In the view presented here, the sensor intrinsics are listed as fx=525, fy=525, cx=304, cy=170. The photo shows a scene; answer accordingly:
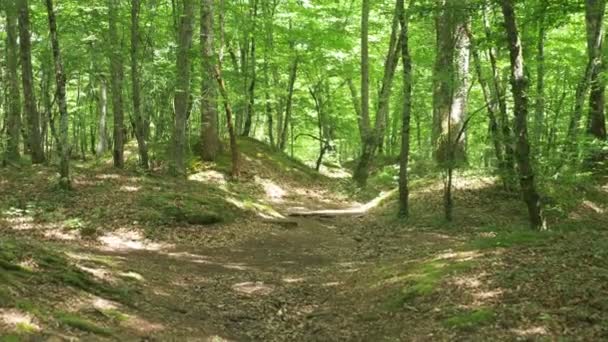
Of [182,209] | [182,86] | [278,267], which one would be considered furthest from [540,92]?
[182,86]

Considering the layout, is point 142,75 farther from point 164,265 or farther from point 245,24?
point 164,265

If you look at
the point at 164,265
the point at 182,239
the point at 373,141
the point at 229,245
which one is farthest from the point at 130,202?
the point at 373,141

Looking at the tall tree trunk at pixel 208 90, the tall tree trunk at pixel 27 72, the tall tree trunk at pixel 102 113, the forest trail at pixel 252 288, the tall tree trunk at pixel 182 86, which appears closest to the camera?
the forest trail at pixel 252 288

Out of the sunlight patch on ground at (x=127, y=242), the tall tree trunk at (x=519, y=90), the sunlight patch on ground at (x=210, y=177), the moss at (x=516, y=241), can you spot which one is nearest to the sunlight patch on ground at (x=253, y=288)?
the sunlight patch on ground at (x=127, y=242)

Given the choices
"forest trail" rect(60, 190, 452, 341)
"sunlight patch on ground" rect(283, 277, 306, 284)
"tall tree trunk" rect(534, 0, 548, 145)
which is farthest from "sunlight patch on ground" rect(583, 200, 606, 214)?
"sunlight patch on ground" rect(283, 277, 306, 284)

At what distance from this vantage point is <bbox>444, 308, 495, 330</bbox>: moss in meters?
6.03

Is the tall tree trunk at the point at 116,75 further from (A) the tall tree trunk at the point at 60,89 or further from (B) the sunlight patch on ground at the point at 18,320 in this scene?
(B) the sunlight patch on ground at the point at 18,320

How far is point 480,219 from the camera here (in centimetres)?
1462

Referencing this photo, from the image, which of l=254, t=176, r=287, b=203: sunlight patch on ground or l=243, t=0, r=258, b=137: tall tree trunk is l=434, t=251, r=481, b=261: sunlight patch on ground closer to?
l=254, t=176, r=287, b=203: sunlight patch on ground

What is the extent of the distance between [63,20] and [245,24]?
6.45 m

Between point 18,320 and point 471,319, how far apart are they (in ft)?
15.8

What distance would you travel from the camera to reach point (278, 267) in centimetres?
1120

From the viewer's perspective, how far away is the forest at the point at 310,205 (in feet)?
21.6

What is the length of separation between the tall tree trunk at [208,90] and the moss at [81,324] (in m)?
12.6
